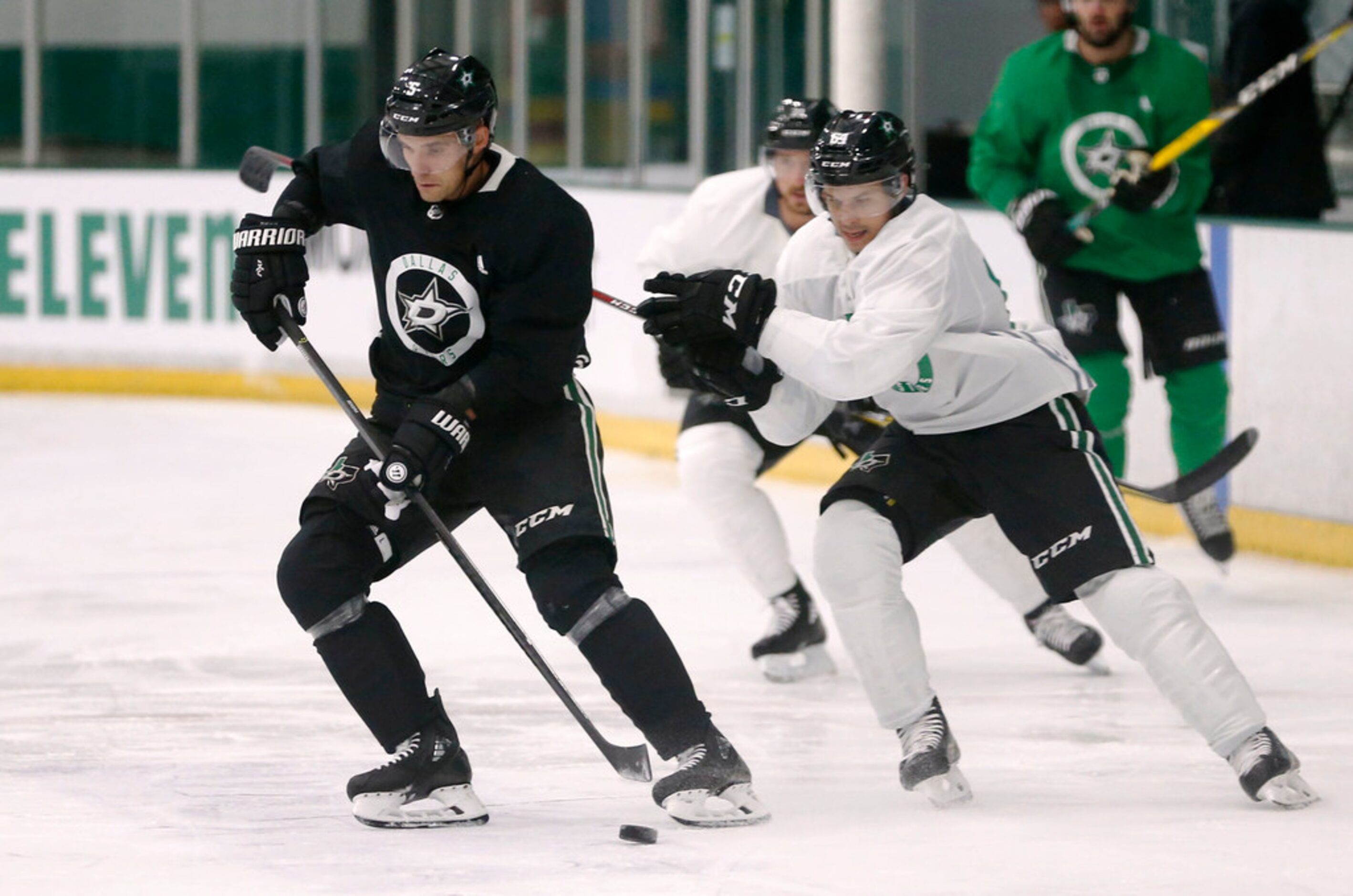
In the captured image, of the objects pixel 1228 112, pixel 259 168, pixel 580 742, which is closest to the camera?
pixel 580 742

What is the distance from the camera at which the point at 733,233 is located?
4.04 m

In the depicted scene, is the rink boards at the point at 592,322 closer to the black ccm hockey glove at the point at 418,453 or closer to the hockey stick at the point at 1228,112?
the hockey stick at the point at 1228,112

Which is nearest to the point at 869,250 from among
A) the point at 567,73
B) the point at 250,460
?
the point at 250,460

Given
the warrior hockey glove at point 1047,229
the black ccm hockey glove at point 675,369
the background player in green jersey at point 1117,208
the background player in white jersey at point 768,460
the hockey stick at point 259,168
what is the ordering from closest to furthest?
1. the black ccm hockey glove at point 675,369
2. the hockey stick at point 259,168
3. the background player in white jersey at point 768,460
4. the warrior hockey glove at point 1047,229
5. the background player in green jersey at point 1117,208


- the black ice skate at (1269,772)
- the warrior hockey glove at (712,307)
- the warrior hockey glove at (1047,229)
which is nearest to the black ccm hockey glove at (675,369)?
the warrior hockey glove at (712,307)

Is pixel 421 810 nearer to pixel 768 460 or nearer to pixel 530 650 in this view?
pixel 530 650

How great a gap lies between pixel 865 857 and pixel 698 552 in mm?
2478

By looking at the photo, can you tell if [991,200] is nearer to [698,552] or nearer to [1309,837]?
[698,552]

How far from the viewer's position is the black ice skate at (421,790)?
2.83 meters

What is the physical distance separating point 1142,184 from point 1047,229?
250 mm

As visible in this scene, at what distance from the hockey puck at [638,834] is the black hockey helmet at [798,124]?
1454mm

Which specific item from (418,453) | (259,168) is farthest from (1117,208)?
(418,453)

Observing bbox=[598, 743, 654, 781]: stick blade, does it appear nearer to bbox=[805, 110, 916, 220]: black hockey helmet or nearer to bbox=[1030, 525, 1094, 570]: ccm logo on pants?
bbox=[1030, 525, 1094, 570]: ccm logo on pants

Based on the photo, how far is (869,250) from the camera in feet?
9.59
